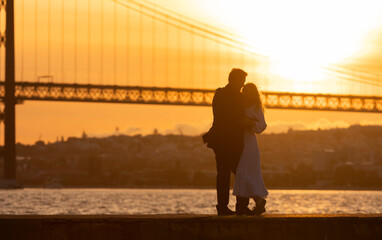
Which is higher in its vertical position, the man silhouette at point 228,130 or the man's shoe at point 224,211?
the man silhouette at point 228,130

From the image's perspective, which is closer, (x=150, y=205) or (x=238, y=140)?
(x=238, y=140)

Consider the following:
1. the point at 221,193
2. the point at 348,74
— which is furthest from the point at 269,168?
the point at 221,193

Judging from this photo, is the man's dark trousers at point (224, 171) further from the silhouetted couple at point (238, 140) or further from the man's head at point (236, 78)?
the man's head at point (236, 78)

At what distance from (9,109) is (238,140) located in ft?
210

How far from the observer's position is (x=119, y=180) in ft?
491

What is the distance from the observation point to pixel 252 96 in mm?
10586

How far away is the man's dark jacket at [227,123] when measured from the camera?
10461 mm

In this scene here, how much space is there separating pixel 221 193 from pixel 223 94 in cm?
94

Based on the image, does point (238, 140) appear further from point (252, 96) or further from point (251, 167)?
point (252, 96)
